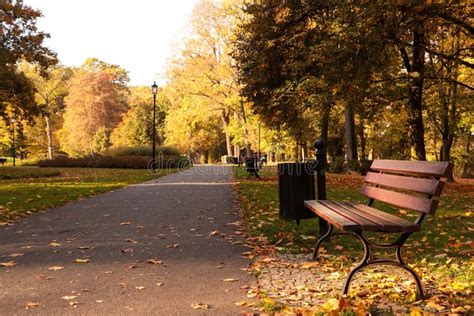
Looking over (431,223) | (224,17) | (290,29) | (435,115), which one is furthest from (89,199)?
(435,115)

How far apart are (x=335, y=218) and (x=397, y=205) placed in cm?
75

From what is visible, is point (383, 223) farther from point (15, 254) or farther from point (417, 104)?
point (417, 104)

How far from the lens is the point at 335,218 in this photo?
3812mm

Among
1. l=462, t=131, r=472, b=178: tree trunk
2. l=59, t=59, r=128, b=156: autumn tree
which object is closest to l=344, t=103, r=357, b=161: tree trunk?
l=462, t=131, r=472, b=178: tree trunk

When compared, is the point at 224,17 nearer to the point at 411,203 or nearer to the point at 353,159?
the point at 353,159

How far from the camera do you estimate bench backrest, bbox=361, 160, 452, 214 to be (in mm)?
3527

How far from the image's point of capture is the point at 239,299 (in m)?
3.57

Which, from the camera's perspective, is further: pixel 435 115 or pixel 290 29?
pixel 435 115

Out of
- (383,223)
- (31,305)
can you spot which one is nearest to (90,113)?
(31,305)

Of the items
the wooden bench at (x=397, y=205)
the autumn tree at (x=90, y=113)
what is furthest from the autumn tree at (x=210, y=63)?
the autumn tree at (x=90, y=113)

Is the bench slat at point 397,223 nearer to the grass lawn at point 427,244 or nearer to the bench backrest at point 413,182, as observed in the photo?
the bench backrest at point 413,182

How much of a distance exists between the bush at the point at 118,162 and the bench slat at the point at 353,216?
26906 mm

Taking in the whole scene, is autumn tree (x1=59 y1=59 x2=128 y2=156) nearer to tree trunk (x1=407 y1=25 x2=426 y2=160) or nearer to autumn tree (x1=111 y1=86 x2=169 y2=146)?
autumn tree (x1=111 y1=86 x2=169 y2=146)

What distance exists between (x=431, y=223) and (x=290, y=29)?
39.4ft
